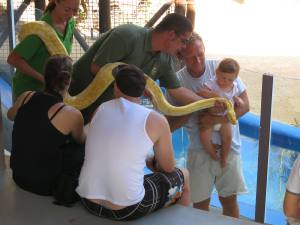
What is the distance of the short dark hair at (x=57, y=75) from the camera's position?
8.49 feet

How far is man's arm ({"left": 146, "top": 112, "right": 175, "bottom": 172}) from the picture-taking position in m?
2.29

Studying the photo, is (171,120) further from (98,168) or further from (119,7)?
(119,7)

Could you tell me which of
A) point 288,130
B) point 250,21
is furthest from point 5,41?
point 250,21

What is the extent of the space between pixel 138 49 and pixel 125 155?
0.86m

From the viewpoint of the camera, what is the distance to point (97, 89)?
2.99 m

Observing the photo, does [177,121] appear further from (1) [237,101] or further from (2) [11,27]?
(2) [11,27]

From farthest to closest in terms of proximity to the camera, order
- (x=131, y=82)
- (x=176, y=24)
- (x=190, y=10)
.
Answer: (x=190, y=10)
(x=176, y=24)
(x=131, y=82)

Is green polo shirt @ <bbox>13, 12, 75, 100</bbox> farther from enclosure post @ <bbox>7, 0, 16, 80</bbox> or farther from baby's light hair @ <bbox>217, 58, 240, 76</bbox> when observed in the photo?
enclosure post @ <bbox>7, 0, 16, 80</bbox>

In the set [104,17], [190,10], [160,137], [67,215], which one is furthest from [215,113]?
[104,17]

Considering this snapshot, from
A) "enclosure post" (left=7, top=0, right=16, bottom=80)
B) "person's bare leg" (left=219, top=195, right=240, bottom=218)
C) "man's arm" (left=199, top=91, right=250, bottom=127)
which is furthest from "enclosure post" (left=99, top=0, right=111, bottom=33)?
"person's bare leg" (left=219, top=195, right=240, bottom=218)

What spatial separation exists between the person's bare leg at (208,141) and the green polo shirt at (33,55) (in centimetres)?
113

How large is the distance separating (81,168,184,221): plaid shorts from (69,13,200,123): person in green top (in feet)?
2.55

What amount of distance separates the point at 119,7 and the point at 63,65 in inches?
190

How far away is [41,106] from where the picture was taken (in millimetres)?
2535
